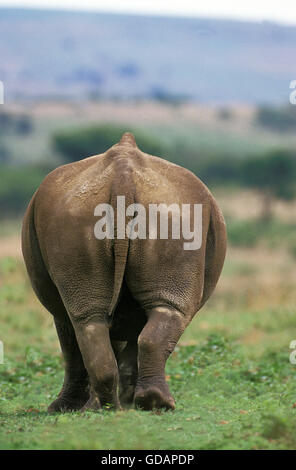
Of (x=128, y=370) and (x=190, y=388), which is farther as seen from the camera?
(x=190, y=388)

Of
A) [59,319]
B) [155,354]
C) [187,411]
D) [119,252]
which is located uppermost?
[119,252]

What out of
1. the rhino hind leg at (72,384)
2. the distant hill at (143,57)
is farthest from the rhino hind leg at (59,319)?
the distant hill at (143,57)

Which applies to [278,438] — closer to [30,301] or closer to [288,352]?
[288,352]

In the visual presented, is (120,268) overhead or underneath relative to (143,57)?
overhead

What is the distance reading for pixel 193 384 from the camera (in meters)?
9.20

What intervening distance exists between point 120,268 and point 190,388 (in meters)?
2.89

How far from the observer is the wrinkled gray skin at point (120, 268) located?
659cm

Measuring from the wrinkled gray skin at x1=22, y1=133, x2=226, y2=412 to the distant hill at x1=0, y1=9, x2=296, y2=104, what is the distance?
100741mm

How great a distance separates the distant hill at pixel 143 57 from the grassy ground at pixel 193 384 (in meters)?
92.5

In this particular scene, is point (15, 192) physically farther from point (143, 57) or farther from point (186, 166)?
point (143, 57)

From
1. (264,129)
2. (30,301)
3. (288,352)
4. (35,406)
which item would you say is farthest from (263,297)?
(264,129)

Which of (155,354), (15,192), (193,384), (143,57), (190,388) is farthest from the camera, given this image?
(143,57)

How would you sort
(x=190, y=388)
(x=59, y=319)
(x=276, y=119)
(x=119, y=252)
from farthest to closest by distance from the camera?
(x=276, y=119)
(x=190, y=388)
(x=59, y=319)
(x=119, y=252)

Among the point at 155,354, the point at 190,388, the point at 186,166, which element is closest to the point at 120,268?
the point at 155,354
